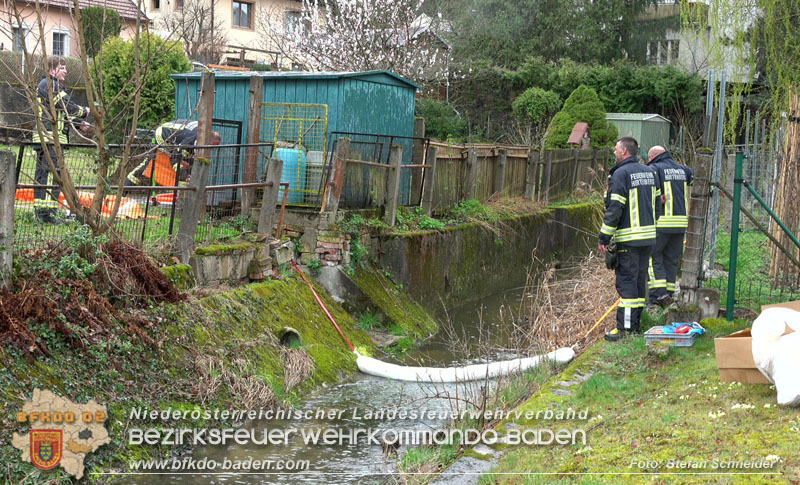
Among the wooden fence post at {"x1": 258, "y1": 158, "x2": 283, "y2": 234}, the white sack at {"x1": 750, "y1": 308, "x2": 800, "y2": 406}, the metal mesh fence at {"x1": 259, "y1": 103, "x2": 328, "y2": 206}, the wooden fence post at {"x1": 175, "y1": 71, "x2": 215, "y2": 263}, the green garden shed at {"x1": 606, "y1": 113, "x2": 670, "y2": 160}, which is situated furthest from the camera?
the green garden shed at {"x1": 606, "y1": 113, "x2": 670, "y2": 160}

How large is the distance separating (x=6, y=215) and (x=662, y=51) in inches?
1464

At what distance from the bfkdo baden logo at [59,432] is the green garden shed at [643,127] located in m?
23.9

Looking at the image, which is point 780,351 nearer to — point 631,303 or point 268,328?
point 631,303

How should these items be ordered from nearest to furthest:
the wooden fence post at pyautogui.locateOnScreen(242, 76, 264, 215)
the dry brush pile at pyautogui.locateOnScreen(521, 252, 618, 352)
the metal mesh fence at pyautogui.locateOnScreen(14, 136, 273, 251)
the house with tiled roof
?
the house with tiled roof
the metal mesh fence at pyautogui.locateOnScreen(14, 136, 273, 251)
the dry brush pile at pyautogui.locateOnScreen(521, 252, 618, 352)
the wooden fence post at pyautogui.locateOnScreen(242, 76, 264, 215)

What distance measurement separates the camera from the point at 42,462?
18.2 feet

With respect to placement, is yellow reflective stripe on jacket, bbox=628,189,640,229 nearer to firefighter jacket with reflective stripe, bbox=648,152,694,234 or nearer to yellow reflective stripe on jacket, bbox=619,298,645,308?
yellow reflective stripe on jacket, bbox=619,298,645,308

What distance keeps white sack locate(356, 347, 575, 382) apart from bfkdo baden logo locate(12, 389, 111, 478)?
9.30 ft

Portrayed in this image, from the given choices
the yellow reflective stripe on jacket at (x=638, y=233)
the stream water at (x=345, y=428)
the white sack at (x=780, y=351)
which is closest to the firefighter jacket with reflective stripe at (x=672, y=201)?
the yellow reflective stripe on jacket at (x=638, y=233)

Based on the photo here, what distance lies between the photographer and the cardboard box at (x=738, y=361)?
6.00m

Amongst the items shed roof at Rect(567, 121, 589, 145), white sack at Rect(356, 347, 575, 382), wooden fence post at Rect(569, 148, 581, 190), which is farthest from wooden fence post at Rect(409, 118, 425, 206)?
shed roof at Rect(567, 121, 589, 145)

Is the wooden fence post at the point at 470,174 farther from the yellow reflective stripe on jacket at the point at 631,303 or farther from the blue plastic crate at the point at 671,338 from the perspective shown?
the blue plastic crate at the point at 671,338

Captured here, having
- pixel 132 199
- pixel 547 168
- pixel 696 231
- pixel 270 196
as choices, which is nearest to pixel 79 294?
pixel 132 199

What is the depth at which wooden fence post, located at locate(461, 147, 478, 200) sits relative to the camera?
50.6 feet

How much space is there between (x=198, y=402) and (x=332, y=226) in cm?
445
